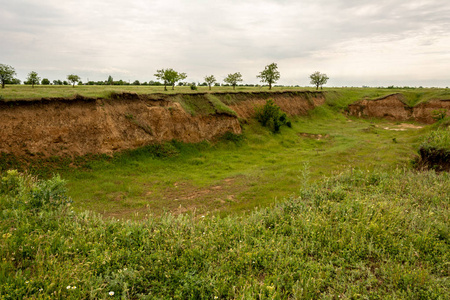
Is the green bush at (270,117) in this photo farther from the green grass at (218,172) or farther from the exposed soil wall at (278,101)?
the green grass at (218,172)

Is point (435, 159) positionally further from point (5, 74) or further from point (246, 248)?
point (5, 74)

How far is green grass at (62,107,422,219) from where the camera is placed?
41.9 feet

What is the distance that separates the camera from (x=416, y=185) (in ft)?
29.6

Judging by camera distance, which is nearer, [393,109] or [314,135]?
[314,135]

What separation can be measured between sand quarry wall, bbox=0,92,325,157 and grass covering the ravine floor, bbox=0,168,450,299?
960 cm

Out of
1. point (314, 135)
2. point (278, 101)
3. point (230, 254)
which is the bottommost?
point (230, 254)

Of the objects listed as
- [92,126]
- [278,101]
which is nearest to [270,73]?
[278,101]

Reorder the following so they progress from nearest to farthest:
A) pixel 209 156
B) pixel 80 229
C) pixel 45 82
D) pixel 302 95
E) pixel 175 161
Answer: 1. pixel 80 229
2. pixel 175 161
3. pixel 209 156
4. pixel 45 82
5. pixel 302 95

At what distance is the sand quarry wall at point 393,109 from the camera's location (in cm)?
4167

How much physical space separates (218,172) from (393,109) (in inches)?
1685

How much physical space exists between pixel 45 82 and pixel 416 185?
47.5 m

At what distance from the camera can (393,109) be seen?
45.1 m

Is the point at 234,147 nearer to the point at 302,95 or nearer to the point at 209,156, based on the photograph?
the point at 209,156

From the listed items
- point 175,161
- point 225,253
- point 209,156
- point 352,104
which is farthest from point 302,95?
point 225,253
